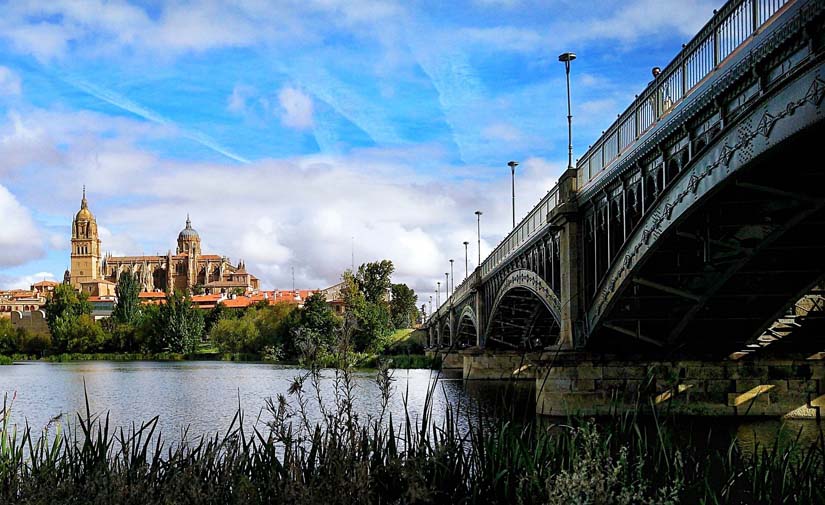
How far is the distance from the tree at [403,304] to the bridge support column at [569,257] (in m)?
119

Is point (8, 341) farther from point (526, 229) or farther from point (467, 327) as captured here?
point (526, 229)

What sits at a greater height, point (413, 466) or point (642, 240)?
point (642, 240)

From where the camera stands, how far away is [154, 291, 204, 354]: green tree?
118 meters

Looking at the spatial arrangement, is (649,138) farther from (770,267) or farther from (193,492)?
(193,492)

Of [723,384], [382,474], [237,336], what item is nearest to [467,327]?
[237,336]

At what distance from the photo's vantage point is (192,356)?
11562cm

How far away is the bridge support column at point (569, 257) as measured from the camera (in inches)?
1076

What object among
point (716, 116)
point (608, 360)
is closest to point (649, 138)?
point (716, 116)

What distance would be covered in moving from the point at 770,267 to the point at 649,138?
468 centimetres

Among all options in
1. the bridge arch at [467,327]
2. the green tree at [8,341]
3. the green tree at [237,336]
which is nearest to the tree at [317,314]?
the green tree at [237,336]

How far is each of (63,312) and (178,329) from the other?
793 inches

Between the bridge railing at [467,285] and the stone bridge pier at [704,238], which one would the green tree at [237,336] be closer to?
the bridge railing at [467,285]

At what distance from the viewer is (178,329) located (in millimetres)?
118188

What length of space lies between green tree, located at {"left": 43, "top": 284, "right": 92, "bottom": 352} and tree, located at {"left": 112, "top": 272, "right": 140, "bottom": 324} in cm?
474
